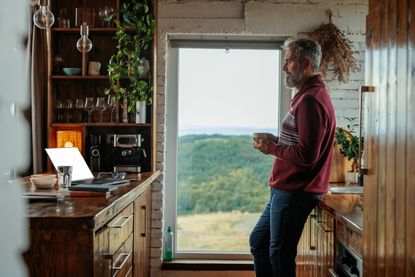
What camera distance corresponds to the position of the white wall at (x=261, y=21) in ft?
11.6

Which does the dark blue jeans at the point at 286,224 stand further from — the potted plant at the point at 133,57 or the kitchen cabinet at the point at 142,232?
the potted plant at the point at 133,57

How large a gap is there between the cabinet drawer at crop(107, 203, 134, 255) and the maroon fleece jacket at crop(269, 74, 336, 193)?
0.81m

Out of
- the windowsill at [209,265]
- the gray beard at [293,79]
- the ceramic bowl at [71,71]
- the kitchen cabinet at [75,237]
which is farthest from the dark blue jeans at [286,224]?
the ceramic bowl at [71,71]

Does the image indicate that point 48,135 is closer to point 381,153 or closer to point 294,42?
point 294,42

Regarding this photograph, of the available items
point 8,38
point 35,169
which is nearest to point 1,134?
point 8,38

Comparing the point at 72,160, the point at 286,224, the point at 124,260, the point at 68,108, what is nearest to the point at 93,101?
the point at 68,108

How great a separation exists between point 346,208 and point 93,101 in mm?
2147

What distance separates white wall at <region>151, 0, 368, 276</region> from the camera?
353 centimetres

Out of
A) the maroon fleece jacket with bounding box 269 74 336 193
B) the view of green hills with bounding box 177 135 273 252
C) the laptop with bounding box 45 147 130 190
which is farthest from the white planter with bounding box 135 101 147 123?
the maroon fleece jacket with bounding box 269 74 336 193

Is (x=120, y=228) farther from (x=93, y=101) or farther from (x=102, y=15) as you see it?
(x=102, y=15)

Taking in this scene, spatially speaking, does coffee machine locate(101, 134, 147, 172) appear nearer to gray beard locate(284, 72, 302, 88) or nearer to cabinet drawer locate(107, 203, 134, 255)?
cabinet drawer locate(107, 203, 134, 255)

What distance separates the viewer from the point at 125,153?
3.49 m

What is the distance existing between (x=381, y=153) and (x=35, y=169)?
9.27 feet

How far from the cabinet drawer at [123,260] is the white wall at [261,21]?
1.05 meters
